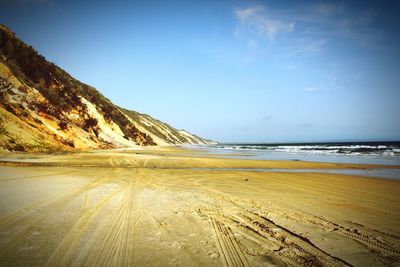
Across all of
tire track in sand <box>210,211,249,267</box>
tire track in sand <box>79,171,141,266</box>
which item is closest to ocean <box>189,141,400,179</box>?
tire track in sand <box>210,211,249,267</box>

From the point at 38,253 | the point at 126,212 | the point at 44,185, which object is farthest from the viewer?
the point at 44,185

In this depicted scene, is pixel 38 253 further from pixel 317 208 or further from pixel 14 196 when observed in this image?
pixel 317 208

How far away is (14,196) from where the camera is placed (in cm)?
590

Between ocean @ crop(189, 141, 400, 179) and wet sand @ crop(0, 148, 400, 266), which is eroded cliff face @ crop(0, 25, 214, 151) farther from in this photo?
ocean @ crop(189, 141, 400, 179)

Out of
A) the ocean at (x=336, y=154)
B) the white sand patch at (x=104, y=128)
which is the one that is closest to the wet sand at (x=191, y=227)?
the ocean at (x=336, y=154)

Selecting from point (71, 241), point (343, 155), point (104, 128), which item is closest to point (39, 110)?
point (104, 128)

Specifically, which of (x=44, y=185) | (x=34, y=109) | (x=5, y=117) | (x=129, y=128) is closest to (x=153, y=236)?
(x=44, y=185)

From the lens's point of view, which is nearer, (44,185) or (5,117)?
(44,185)

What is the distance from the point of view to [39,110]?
79.5 ft

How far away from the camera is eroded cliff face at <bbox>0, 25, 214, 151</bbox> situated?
18.6 meters

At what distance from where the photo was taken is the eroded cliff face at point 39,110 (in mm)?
18609

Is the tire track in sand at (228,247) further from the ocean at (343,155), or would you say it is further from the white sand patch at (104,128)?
the white sand patch at (104,128)

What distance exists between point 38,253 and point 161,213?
93.2 inches

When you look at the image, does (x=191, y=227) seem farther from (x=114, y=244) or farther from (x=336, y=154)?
(x=336, y=154)
